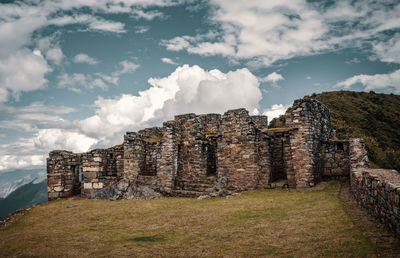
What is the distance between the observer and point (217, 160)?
16734mm

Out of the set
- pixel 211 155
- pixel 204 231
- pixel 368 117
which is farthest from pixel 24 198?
pixel 204 231

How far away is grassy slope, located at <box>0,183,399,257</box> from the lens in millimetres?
6047

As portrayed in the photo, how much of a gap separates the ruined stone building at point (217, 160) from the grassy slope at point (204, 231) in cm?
250

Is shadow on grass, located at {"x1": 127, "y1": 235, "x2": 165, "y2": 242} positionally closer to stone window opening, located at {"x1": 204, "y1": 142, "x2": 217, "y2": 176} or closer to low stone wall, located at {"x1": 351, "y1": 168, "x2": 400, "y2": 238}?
low stone wall, located at {"x1": 351, "y1": 168, "x2": 400, "y2": 238}

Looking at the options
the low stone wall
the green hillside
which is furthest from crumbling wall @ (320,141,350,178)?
the green hillside

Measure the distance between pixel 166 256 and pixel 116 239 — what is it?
8.35ft

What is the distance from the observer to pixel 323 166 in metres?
15.8

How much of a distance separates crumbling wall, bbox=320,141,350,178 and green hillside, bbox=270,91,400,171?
14.3 m

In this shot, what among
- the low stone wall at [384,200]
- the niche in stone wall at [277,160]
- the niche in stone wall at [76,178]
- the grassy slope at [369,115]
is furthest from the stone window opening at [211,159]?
the grassy slope at [369,115]

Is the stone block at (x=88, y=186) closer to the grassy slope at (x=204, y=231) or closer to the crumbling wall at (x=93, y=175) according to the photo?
the crumbling wall at (x=93, y=175)

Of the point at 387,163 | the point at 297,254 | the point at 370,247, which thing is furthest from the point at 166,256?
the point at 387,163

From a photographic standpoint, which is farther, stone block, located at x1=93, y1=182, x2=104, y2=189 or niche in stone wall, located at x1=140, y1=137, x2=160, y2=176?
niche in stone wall, located at x1=140, y1=137, x2=160, y2=176

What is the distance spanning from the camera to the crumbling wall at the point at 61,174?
61.3ft

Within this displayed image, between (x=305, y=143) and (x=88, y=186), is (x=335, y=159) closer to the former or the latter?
(x=305, y=143)
